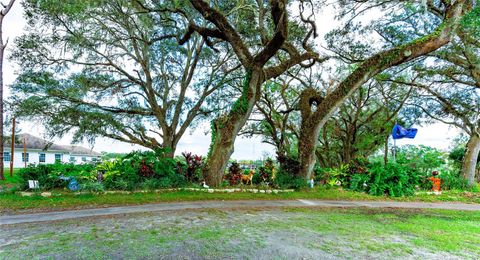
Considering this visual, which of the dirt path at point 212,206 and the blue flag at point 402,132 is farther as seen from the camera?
the blue flag at point 402,132

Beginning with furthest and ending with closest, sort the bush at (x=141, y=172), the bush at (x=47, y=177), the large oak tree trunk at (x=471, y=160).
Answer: the large oak tree trunk at (x=471, y=160)
the bush at (x=141, y=172)
the bush at (x=47, y=177)

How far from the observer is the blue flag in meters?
12.3

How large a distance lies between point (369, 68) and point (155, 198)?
29.7 feet

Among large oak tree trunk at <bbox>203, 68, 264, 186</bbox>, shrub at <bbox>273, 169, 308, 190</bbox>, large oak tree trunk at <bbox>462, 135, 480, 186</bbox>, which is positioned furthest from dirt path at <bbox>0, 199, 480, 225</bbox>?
large oak tree trunk at <bbox>462, 135, 480, 186</bbox>

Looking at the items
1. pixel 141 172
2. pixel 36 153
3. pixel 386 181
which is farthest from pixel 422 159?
pixel 36 153

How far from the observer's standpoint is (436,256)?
3.64m

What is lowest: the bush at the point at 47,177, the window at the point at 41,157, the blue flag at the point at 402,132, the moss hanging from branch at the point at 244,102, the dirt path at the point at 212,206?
the dirt path at the point at 212,206

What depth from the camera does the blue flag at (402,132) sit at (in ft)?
40.2

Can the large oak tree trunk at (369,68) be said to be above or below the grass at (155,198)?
above

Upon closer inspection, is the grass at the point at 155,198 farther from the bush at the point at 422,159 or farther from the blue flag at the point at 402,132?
the blue flag at the point at 402,132

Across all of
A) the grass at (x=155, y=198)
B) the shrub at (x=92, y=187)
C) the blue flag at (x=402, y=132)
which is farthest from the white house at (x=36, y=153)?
the blue flag at (x=402, y=132)

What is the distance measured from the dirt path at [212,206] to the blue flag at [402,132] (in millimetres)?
4157

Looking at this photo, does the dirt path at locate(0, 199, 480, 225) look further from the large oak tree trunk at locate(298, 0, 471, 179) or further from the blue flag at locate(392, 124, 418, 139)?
the blue flag at locate(392, 124, 418, 139)

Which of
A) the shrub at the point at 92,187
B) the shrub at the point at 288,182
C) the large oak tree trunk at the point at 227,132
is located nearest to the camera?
the shrub at the point at 92,187
